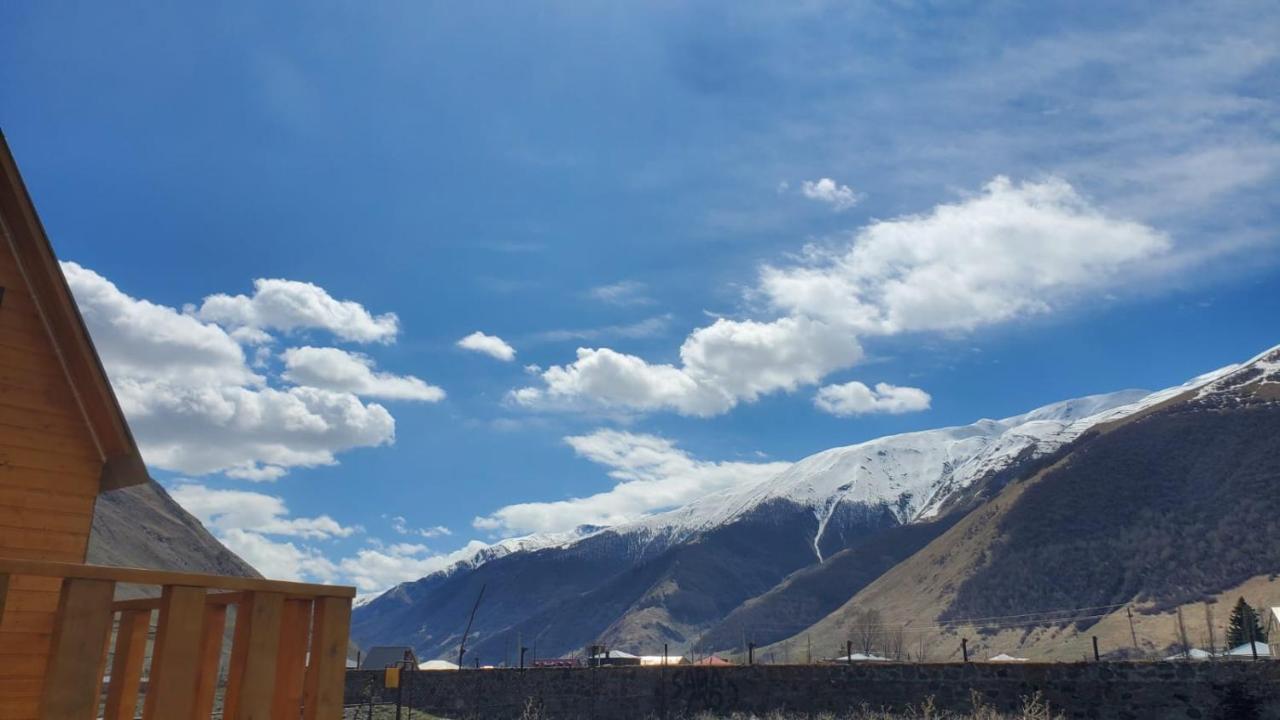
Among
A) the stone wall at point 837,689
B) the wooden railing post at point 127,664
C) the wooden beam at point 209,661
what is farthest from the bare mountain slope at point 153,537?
the wooden beam at point 209,661

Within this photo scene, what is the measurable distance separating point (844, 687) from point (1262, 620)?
191ft

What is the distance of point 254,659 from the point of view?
450 centimetres

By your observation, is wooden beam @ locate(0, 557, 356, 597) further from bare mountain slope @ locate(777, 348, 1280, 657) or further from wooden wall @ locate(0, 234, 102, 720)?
bare mountain slope @ locate(777, 348, 1280, 657)

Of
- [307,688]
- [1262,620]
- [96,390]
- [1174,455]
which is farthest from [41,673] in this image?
[1174,455]

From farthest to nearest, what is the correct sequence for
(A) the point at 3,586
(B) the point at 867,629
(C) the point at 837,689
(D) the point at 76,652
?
(B) the point at 867,629
(C) the point at 837,689
(D) the point at 76,652
(A) the point at 3,586

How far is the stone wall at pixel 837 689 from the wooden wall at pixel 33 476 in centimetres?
1854

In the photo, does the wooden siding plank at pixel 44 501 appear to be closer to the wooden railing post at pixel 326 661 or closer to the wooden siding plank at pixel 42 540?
the wooden siding plank at pixel 42 540

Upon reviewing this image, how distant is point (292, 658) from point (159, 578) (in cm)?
92

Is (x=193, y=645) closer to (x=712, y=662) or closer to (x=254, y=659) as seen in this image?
(x=254, y=659)

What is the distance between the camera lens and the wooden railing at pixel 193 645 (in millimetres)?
3852

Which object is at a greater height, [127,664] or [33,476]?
Result: [33,476]

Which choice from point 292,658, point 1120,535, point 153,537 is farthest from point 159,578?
point 1120,535

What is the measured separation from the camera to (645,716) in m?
27.6

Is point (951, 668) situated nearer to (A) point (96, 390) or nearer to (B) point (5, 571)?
(A) point (96, 390)
